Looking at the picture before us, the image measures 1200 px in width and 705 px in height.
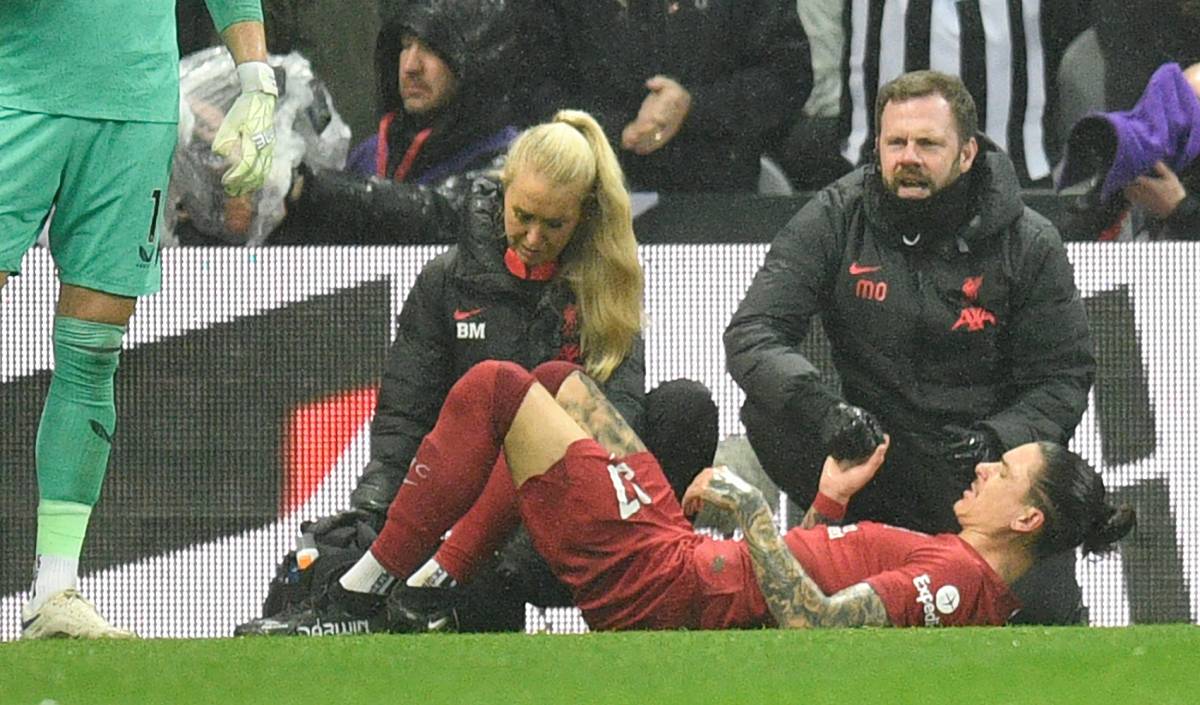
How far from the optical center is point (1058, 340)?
568cm

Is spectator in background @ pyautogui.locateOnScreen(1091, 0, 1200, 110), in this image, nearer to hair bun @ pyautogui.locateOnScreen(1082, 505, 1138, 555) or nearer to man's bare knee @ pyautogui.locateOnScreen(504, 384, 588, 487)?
hair bun @ pyautogui.locateOnScreen(1082, 505, 1138, 555)

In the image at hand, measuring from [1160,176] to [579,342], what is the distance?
1905 mm

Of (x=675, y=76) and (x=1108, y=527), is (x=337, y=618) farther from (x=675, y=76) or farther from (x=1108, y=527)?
(x=675, y=76)

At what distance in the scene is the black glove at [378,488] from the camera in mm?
5559

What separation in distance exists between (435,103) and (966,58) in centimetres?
151

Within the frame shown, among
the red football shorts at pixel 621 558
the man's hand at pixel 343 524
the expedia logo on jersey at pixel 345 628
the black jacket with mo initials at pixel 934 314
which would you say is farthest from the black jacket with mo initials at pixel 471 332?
the expedia logo on jersey at pixel 345 628

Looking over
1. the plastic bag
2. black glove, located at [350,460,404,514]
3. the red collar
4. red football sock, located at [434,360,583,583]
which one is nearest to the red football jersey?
red football sock, located at [434,360,583,583]

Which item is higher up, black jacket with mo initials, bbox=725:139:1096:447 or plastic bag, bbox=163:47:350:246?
plastic bag, bbox=163:47:350:246

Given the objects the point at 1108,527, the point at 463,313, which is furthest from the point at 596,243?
the point at 1108,527

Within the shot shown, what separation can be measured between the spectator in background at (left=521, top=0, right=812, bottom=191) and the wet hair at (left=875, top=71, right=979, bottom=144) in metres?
0.71

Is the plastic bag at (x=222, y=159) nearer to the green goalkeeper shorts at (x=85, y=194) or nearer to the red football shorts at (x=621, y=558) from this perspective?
the green goalkeeper shorts at (x=85, y=194)

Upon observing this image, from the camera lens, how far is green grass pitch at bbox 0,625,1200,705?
11.9ft

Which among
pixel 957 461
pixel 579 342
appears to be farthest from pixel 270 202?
pixel 957 461

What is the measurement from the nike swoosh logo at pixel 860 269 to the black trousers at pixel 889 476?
1.35 ft
